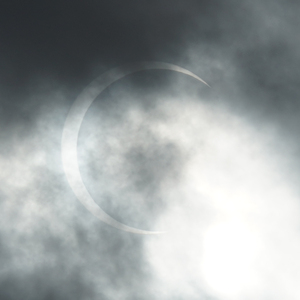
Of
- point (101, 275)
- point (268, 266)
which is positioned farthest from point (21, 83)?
point (268, 266)

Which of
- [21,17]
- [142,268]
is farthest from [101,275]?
[21,17]

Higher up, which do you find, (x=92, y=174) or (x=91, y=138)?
(x=91, y=138)

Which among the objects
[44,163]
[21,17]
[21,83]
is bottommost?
[44,163]

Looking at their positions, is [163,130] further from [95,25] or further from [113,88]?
[95,25]

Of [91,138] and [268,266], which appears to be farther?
[91,138]

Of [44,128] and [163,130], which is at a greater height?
[163,130]

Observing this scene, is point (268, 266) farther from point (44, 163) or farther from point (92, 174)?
point (44, 163)
